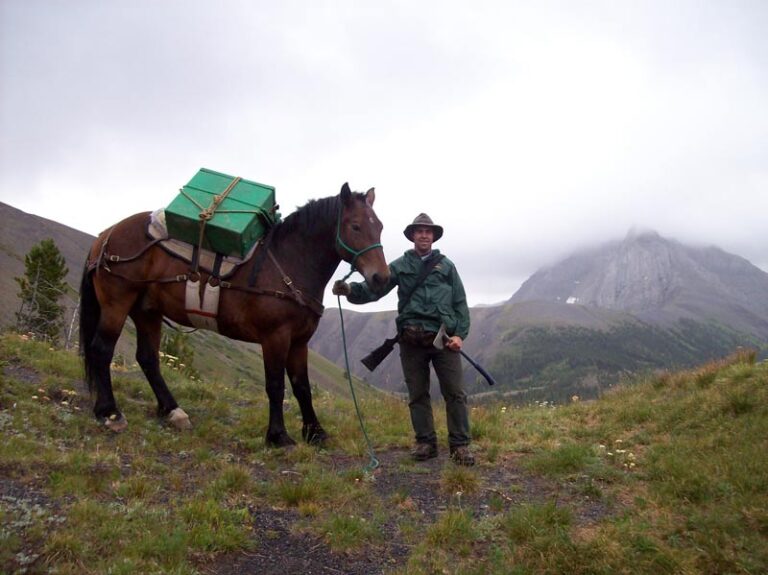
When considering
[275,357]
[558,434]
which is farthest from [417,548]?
[558,434]

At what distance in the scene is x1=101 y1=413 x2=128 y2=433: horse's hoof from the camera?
655cm

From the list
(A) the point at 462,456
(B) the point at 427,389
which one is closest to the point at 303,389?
(B) the point at 427,389

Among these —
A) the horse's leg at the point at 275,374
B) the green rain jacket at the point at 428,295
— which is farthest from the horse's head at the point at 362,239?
the horse's leg at the point at 275,374

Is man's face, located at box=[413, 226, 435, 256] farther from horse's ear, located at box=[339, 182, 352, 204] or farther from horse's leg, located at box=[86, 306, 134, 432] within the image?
horse's leg, located at box=[86, 306, 134, 432]

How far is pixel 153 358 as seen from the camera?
7.57 meters

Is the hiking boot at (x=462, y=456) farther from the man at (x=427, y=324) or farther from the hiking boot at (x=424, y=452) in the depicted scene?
the hiking boot at (x=424, y=452)

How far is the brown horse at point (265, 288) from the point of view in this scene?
6.43 meters

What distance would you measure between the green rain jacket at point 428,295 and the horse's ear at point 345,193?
107 cm

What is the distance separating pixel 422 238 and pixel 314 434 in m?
3.12

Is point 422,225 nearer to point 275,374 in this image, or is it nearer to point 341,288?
point 341,288

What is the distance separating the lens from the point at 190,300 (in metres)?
6.61

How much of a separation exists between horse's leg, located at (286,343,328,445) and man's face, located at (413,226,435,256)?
209cm

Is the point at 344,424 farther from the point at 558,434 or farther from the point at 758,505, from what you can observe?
the point at 758,505

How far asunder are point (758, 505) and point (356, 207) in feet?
16.5
